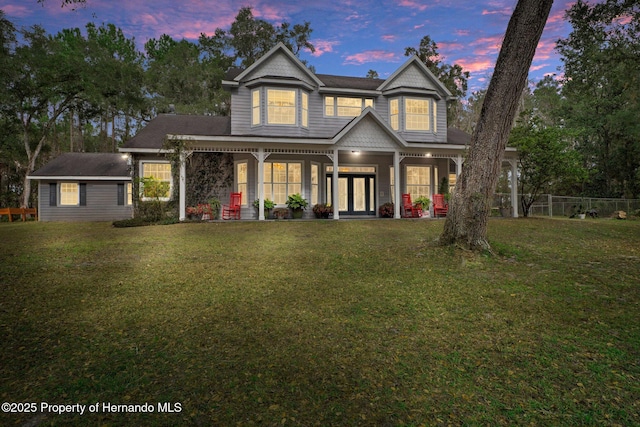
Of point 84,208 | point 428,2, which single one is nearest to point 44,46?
point 84,208

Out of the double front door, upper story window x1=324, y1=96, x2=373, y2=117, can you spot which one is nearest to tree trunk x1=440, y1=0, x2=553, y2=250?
the double front door

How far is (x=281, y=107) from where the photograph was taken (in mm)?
16141

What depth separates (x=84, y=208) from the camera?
19328mm

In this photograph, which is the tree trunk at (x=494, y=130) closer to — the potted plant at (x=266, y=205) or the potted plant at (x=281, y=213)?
the potted plant at (x=281, y=213)

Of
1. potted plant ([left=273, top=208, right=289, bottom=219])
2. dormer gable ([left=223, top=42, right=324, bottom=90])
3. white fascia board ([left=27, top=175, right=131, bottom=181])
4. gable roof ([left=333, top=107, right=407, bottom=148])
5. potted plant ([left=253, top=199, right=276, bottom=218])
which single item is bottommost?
potted plant ([left=273, top=208, right=289, bottom=219])

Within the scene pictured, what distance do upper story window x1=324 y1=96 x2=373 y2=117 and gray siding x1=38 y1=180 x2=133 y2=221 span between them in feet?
40.7

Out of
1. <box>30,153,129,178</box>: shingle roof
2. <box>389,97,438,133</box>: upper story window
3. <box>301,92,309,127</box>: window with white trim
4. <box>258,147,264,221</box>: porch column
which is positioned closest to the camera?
<box>258,147,264,221</box>: porch column

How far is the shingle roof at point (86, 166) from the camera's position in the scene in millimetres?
19203

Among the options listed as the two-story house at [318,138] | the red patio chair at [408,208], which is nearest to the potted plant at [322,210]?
the two-story house at [318,138]

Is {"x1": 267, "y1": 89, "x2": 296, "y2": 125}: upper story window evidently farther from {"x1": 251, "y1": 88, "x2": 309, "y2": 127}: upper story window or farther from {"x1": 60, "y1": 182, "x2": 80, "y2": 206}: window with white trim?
{"x1": 60, "y1": 182, "x2": 80, "y2": 206}: window with white trim

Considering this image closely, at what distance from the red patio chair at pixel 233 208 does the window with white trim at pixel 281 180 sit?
1.24 metres

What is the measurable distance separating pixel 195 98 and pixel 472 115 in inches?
1223

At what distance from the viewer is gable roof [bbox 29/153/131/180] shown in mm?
19062

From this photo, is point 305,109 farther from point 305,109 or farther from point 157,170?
point 157,170
